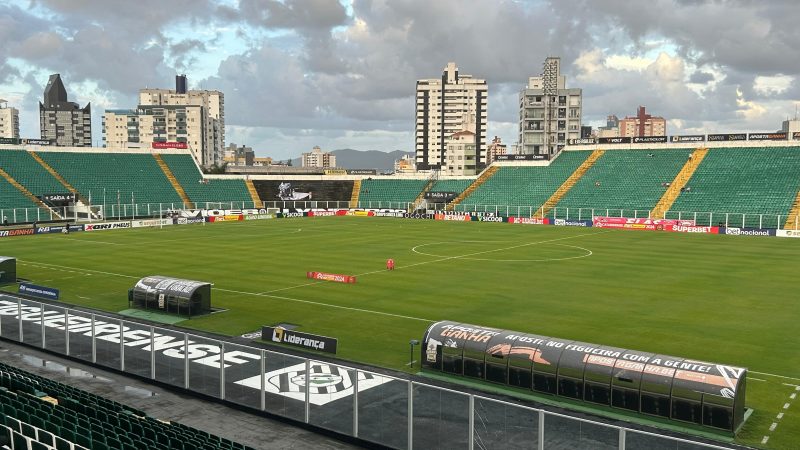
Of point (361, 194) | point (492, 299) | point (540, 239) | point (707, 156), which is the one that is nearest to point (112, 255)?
point (492, 299)

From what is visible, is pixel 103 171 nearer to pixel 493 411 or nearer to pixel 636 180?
pixel 636 180

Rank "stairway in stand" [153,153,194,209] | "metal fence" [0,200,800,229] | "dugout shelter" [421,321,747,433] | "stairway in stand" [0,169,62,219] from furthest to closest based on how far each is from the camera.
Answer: "stairway in stand" [153,153,194,209], "stairway in stand" [0,169,62,219], "metal fence" [0,200,800,229], "dugout shelter" [421,321,747,433]

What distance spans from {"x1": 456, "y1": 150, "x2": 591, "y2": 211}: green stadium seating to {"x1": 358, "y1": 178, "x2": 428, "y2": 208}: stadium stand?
13.2 metres

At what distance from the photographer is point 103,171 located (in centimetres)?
11506

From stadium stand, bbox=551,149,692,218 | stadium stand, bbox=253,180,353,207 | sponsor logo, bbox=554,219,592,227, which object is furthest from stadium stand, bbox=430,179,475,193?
sponsor logo, bbox=554,219,592,227

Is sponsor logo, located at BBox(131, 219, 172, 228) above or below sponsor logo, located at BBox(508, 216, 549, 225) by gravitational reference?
below

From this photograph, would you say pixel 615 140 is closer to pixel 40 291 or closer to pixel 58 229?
pixel 58 229

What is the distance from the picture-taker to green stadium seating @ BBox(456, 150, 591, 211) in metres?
115

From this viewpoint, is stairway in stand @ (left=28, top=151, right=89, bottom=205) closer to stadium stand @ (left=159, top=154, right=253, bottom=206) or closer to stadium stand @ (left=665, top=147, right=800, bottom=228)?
stadium stand @ (left=159, top=154, right=253, bottom=206)

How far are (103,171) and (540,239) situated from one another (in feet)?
256

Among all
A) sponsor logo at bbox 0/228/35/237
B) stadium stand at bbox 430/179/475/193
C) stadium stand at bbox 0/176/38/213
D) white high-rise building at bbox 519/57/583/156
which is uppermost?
white high-rise building at bbox 519/57/583/156

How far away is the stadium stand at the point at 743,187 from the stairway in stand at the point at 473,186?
122ft

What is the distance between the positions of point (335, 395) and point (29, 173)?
10184 cm

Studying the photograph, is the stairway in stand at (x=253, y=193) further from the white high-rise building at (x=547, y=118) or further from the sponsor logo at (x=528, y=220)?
the white high-rise building at (x=547, y=118)
